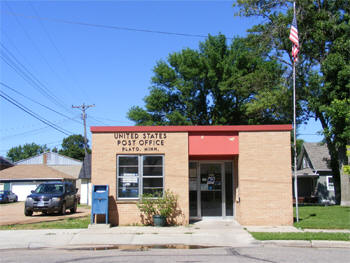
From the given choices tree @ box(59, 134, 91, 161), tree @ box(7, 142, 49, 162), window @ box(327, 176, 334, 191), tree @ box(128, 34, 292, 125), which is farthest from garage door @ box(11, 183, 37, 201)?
tree @ box(7, 142, 49, 162)

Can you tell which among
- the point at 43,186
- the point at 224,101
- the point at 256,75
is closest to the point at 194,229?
the point at 43,186

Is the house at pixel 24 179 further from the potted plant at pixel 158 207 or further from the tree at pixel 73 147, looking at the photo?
the tree at pixel 73 147

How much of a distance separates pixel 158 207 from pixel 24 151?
355 ft

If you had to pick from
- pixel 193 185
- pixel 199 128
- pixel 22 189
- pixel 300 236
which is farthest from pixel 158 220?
pixel 22 189

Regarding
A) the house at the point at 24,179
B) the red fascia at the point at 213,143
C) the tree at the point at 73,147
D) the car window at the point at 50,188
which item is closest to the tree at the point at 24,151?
the tree at the point at 73,147

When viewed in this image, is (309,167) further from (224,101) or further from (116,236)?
(116,236)

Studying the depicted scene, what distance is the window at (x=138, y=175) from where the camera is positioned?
14938 mm

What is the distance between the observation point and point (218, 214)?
16250mm

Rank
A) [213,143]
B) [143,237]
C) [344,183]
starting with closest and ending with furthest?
1. [143,237]
2. [213,143]
3. [344,183]

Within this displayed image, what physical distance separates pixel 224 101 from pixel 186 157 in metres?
23.9

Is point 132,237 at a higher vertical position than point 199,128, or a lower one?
lower

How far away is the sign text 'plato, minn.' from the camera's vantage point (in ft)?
49.4

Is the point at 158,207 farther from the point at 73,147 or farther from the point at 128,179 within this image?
the point at 73,147

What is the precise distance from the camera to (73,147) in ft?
329
